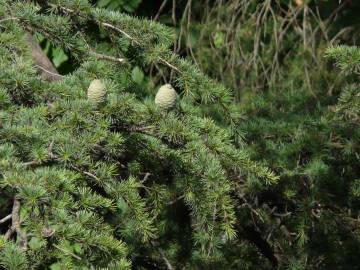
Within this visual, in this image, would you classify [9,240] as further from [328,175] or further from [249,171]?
[328,175]

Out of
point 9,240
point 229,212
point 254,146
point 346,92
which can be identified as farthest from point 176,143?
point 254,146

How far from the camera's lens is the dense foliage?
1614 millimetres

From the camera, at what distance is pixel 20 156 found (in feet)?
5.70

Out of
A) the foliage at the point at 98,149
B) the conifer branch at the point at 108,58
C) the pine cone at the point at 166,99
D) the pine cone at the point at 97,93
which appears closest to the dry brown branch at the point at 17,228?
the foliage at the point at 98,149

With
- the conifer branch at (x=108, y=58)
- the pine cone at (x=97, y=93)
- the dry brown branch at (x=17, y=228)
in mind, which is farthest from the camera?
the conifer branch at (x=108, y=58)

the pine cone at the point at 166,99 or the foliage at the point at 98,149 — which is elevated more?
the pine cone at the point at 166,99

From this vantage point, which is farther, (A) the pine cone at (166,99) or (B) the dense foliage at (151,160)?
(A) the pine cone at (166,99)

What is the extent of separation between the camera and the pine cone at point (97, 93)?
1.81 metres

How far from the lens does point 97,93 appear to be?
1.81 metres

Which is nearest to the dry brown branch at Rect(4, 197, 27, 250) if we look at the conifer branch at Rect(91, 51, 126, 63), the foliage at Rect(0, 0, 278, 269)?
the foliage at Rect(0, 0, 278, 269)

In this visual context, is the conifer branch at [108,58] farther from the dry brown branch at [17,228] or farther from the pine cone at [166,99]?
the dry brown branch at [17,228]

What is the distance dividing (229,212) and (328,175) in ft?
2.80

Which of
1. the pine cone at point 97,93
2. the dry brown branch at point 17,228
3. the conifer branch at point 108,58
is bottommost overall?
the dry brown branch at point 17,228

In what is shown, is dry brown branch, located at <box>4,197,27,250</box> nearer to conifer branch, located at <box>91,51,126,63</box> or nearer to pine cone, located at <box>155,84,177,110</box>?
pine cone, located at <box>155,84,177,110</box>
